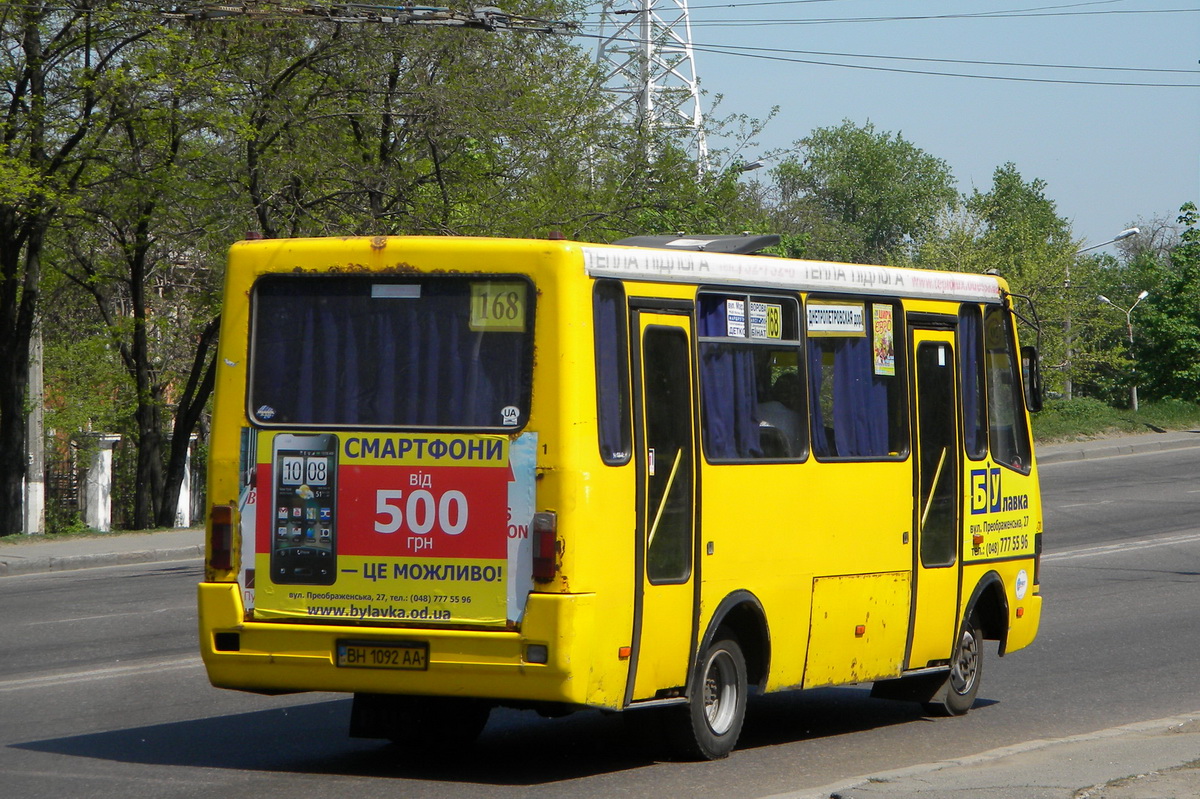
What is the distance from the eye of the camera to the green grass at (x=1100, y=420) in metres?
35.6

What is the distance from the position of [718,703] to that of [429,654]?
5.68 ft

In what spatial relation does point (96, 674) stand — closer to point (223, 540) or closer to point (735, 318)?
point (223, 540)

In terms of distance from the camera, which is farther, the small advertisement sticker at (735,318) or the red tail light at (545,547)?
the small advertisement sticker at (735,318)

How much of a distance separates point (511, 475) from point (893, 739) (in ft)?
10.9

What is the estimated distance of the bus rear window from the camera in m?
7.29

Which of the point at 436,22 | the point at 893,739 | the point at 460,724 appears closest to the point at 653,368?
the point at 460,724

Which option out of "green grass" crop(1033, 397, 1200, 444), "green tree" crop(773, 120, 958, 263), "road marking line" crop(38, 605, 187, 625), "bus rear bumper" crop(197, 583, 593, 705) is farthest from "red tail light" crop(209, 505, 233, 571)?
"green tree" crop(773, 120, 958, 263)

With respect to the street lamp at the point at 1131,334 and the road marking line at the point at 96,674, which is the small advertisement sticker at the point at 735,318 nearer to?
the road marking line at the point at 96,674

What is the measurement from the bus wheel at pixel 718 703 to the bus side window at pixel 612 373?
1290 millimetres

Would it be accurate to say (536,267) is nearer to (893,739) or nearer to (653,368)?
(653,368)

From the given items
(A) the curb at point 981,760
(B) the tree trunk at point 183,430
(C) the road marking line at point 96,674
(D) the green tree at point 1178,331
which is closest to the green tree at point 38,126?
(B) the tree trunk at point 183,430

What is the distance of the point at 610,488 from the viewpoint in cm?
725

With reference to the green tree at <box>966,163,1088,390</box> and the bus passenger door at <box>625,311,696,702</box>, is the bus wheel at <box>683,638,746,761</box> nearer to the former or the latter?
the bus passenger door at <box>625,311,696,702</box>

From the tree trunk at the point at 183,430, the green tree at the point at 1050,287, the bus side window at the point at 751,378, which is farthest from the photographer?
the green tree at the point at 1050,287
